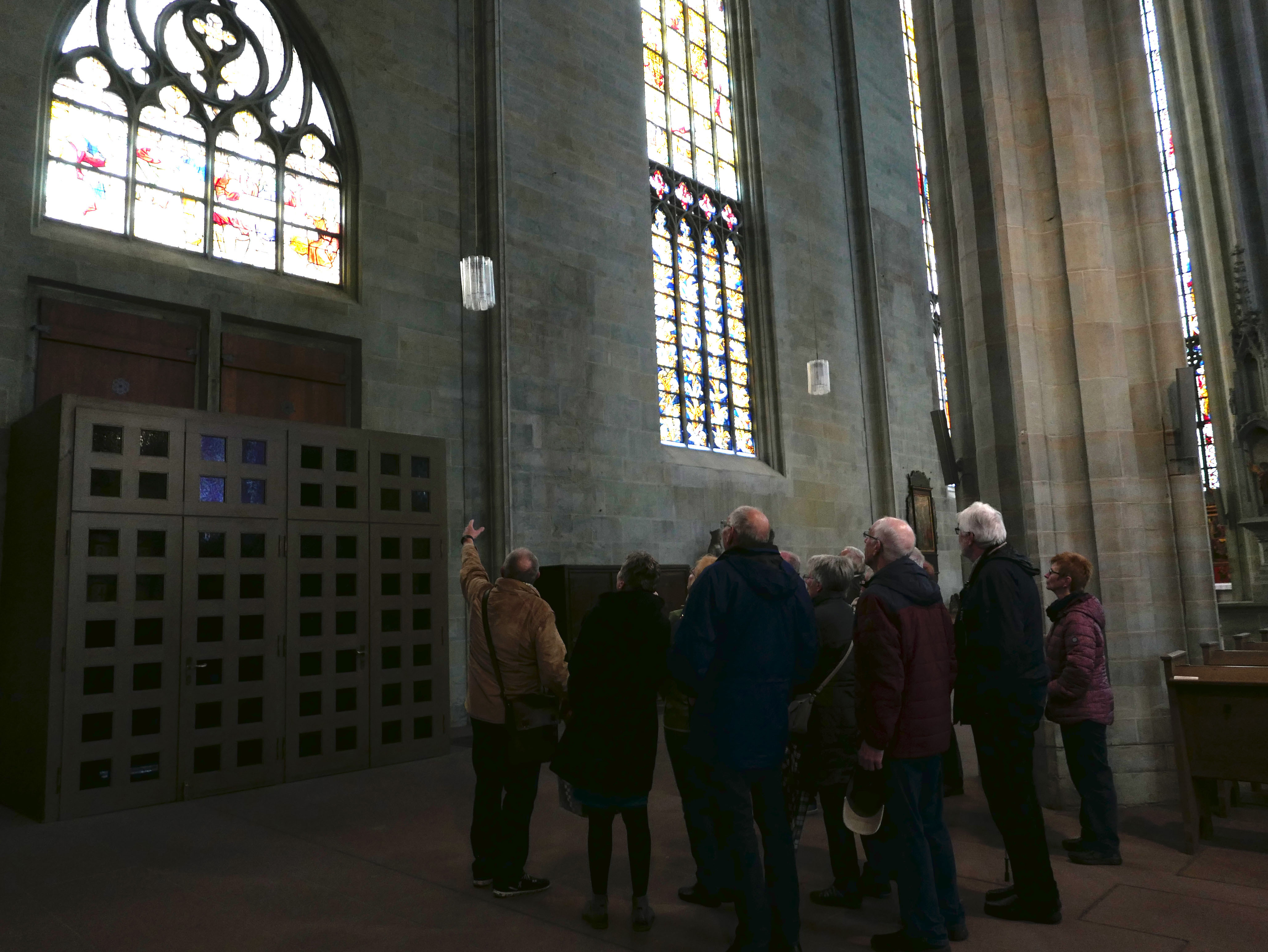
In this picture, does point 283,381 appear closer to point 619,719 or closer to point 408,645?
point 408,645

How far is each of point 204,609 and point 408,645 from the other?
177 centimetres

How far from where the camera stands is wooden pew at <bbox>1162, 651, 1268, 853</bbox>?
15.0 ft

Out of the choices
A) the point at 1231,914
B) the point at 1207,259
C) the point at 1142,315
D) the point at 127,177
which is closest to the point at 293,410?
the point at 127,177

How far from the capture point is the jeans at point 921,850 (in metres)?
3.36

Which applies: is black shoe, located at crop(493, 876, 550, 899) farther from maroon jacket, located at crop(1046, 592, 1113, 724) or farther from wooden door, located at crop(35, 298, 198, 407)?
wooden door, located at crop(35, 298, 198, 407)

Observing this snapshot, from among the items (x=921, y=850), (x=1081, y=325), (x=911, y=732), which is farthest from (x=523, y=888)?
→ (x=1081, y=325)

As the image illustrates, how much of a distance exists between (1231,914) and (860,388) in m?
12.7

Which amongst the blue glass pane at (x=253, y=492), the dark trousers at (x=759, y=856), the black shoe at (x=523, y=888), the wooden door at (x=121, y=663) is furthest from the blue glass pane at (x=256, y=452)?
the dark trousers at (x=759, y=856)

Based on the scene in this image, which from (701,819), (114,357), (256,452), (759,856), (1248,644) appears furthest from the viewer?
(114,357)

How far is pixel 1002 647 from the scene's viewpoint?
3775mm

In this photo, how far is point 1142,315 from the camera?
6.38m

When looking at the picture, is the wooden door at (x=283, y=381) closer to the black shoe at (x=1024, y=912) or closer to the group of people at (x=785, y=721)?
the group of people at (x=785, y=721)

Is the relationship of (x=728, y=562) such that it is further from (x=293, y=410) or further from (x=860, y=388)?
(x=860, y=388)

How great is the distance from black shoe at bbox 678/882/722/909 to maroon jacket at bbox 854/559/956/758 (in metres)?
1.09
